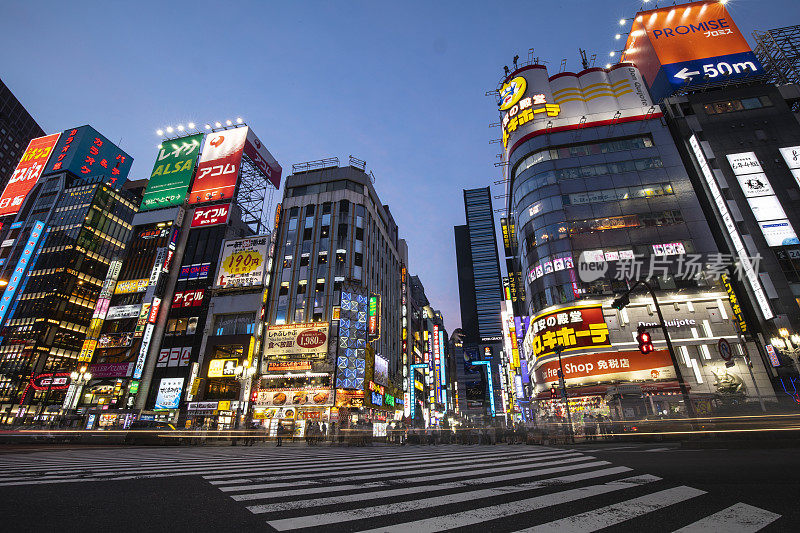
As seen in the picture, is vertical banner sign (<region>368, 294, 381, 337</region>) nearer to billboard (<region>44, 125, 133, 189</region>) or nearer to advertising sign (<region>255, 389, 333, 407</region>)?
advertising sign (<region>255, 389, 333, 407</region>)

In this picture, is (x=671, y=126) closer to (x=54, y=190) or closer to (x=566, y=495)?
(x=566, y=495)

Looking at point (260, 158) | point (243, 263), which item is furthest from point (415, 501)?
point (260, 158)

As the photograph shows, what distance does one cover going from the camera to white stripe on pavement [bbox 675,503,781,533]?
3.11 metres

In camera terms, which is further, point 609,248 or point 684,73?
point 684,73

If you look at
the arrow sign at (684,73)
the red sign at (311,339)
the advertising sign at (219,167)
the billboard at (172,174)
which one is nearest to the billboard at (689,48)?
the arrow sign at (684,73)

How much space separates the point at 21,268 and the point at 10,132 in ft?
222

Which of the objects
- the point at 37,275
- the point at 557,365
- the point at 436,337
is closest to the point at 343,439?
the point at 557,365

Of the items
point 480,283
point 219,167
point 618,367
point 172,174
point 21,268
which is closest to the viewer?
point 618,367

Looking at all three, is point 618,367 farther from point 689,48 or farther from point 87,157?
point 87,157

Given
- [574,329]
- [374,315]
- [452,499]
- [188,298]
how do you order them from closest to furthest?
1. [452,499]
2. [574,329]
3. [374,315]
4. [188,298]

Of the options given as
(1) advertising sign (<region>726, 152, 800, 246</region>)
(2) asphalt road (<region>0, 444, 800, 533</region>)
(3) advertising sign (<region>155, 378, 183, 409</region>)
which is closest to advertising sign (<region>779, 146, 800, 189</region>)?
(1) advertising sign (<region>726, 152, 800, 246</region>)

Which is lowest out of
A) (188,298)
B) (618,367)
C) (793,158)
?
(618,367)

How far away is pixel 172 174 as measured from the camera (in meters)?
60.3

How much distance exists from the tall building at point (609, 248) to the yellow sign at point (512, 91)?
2.36 m
